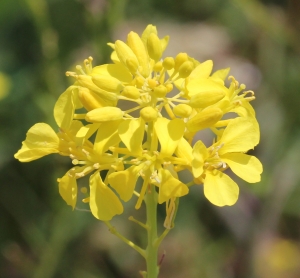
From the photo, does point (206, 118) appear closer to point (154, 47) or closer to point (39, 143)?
point (154, 47)

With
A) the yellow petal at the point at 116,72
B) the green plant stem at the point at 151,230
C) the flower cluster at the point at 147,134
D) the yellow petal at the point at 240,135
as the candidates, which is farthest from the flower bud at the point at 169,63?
the green plant stem at the point at 151,230

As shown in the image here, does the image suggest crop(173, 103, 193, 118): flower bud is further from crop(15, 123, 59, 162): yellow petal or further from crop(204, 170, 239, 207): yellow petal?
crop(15, 123, 59, 162): yellow petal

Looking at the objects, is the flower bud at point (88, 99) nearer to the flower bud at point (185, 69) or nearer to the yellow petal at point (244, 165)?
the flower bud at point (185, 69)

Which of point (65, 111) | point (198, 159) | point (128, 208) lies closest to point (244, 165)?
point (198, 159)

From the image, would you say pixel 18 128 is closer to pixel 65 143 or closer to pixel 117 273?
pixel 117 273

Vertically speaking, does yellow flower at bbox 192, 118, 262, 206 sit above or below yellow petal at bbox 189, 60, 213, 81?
below

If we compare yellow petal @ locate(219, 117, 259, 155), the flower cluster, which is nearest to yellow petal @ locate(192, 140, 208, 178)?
the flower cluster

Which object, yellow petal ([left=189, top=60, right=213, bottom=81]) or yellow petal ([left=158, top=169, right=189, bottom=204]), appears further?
yellow petal ([left=189, top=60, right=213, bottom=81])
